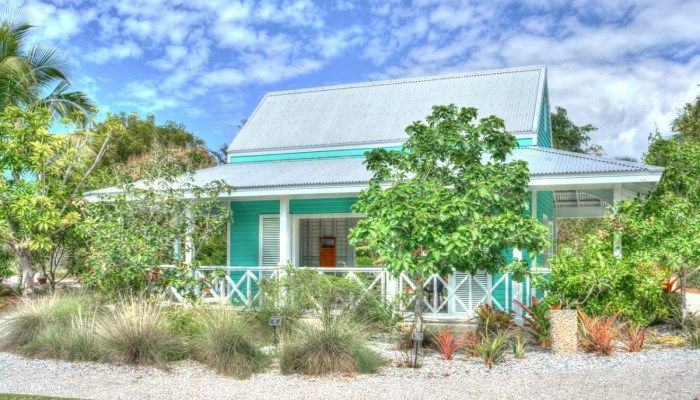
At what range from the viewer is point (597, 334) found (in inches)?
344

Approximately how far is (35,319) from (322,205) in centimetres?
683

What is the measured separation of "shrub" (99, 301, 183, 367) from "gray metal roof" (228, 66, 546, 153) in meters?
9.36

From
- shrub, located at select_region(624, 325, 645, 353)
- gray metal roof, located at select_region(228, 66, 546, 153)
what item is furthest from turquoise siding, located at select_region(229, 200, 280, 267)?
shrub, located at select_region(624, 325, 645, 353)

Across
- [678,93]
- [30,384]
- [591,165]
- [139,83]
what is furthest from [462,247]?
[678,93]

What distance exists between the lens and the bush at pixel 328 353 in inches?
301

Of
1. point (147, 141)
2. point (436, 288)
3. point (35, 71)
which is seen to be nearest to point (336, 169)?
point (436, 288)

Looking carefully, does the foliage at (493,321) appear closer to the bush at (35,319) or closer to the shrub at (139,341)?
the shrub at (139,341)

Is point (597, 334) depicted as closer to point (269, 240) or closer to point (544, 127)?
point (269, 240)

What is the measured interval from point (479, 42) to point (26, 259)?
12564mm

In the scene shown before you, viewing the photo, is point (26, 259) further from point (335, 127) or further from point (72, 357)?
point (335, 127)

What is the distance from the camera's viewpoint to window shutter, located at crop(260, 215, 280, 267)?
14.8 meters

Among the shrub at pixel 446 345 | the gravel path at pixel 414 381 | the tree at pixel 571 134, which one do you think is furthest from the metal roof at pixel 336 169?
the tree at pixel 571 134

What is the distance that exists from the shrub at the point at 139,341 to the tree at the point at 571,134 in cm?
2665

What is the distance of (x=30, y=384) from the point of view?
7426 mm
